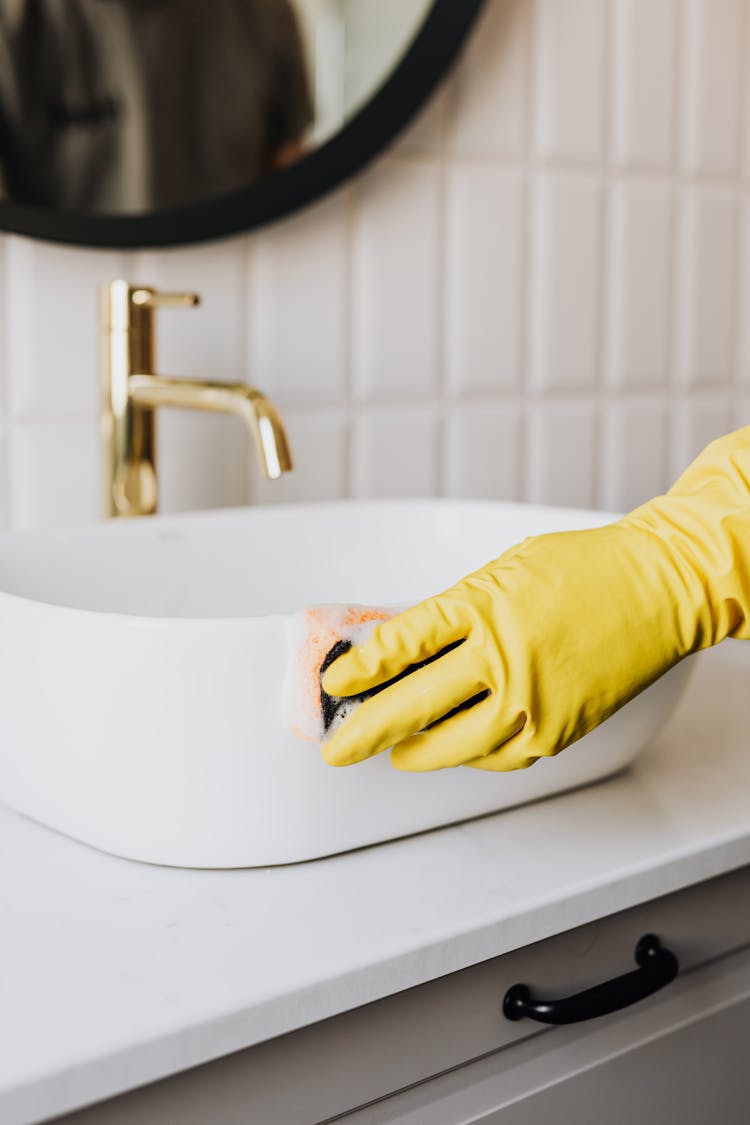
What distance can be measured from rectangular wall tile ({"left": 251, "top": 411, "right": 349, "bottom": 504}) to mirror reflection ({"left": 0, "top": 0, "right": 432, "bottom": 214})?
205 mm

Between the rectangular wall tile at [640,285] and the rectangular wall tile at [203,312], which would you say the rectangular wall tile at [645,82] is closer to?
the rectangular wall tile at [640,285]

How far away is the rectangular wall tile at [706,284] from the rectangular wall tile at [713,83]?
4cm

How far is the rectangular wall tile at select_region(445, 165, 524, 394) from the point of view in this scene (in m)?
1.12

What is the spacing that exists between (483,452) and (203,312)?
31cm

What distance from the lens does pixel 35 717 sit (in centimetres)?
50

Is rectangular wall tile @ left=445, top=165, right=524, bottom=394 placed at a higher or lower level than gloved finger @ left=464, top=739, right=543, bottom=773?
higher

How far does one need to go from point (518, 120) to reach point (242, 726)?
2.77 ft

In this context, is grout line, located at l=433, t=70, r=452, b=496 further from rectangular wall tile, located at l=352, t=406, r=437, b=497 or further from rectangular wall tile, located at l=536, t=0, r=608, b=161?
rectangular wall tile, located at l=536, t=0, r=608, b=161

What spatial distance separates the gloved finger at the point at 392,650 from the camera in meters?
0.46

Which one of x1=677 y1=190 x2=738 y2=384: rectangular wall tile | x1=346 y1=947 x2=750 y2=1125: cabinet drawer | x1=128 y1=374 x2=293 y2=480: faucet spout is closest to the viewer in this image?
x1=346 y1=947 x2=750 y2=1125: cabinet drawer

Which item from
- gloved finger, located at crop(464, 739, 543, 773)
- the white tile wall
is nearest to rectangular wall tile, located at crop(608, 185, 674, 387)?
the white tile wall

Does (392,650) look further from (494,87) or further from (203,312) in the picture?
(494,87)

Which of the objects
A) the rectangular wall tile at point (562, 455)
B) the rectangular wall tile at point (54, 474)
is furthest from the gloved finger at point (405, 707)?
the rectangular wall tile at point (562, 455)

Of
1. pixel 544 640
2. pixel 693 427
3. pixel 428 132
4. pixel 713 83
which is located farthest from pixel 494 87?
pixel 544 640
